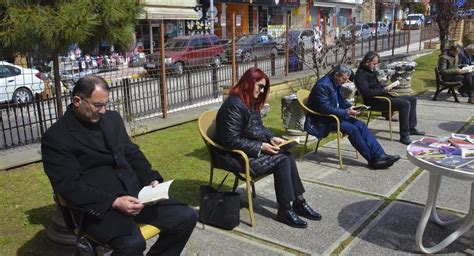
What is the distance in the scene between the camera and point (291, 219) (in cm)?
388

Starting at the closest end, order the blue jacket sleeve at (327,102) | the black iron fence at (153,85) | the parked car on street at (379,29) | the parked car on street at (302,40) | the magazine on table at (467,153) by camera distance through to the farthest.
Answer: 1. the magazine on table at (467,153)
2. the blue jacket sleeve at (327,102)
3. the black iron fence at (153,85)
4. the parked car on street at (302,40)
5. the parked car on street at (379,29)

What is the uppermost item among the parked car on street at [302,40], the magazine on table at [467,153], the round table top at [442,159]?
the parked car on street at [302,40]

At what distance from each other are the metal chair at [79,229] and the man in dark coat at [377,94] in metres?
4.69

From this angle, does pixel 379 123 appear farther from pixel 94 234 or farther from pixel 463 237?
pixel 94 234

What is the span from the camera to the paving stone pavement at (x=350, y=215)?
139 inches

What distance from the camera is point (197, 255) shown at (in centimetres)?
345

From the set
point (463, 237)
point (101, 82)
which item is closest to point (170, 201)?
point (101, 82)

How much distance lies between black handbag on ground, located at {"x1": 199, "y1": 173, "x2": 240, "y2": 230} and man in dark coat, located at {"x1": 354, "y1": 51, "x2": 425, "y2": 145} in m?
3.65

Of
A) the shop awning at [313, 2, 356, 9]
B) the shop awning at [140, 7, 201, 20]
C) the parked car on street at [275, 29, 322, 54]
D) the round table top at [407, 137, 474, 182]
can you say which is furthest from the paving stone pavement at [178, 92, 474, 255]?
the shop awning at [313, 2, 356, 9]

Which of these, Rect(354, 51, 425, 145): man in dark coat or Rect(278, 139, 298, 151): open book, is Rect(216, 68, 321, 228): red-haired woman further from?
Rect(354, 51, 425, 145): man in dark coat

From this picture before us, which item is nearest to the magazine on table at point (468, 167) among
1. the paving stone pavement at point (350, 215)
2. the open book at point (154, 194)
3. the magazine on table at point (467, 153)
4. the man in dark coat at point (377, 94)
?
the magazine on table at point (467, 153)

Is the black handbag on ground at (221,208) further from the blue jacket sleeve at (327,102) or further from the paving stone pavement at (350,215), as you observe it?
the blue jacket sleeve at (327,102)

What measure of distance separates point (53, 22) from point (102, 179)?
1.46 m

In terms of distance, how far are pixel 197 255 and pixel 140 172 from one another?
2.64 ft
